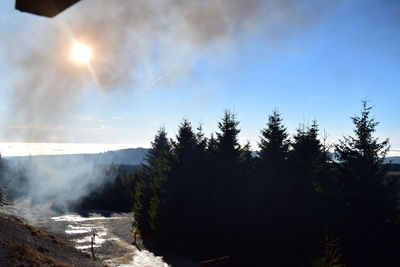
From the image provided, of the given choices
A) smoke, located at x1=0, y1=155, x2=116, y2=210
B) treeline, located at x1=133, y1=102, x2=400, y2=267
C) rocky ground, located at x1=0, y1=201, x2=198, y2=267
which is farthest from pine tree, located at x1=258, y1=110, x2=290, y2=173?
smoke, located at x1=0, y1=155, x2=116, y2=210

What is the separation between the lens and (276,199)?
19.2m

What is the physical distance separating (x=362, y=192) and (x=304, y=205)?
12.9 ft

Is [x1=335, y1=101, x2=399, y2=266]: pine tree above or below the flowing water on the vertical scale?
above

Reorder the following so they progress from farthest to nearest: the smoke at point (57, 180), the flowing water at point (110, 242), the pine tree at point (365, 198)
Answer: the smoke at point (57, 180) < the flowing water at point (110, 242) < the pine tree at point (365, 198)

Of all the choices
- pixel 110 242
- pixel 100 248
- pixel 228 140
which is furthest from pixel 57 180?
pixel 228 140

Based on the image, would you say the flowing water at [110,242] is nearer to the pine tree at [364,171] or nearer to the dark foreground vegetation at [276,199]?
the dark foreground vegetation at [276,199]

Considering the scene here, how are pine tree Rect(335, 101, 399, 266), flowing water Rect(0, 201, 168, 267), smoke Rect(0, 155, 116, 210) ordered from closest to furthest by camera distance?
pine tree Rect(335, 101, 399, 266)
flowing water Rect(0, 201, 168, 267)
smoke Rect(0, 155, 116, 210)

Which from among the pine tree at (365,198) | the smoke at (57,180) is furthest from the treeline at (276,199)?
the smoke at (57,180)

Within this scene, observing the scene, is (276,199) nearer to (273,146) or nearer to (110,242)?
(273,146)

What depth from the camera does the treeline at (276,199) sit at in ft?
58.5

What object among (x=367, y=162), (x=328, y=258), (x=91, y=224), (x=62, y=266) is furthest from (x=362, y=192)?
(x=91, y=224)

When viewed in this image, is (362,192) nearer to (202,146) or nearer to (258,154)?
(258,154)

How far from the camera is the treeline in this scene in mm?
17828

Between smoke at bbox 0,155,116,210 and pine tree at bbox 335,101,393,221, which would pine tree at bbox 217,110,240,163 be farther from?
smoke at bbox 0,155,116,210
